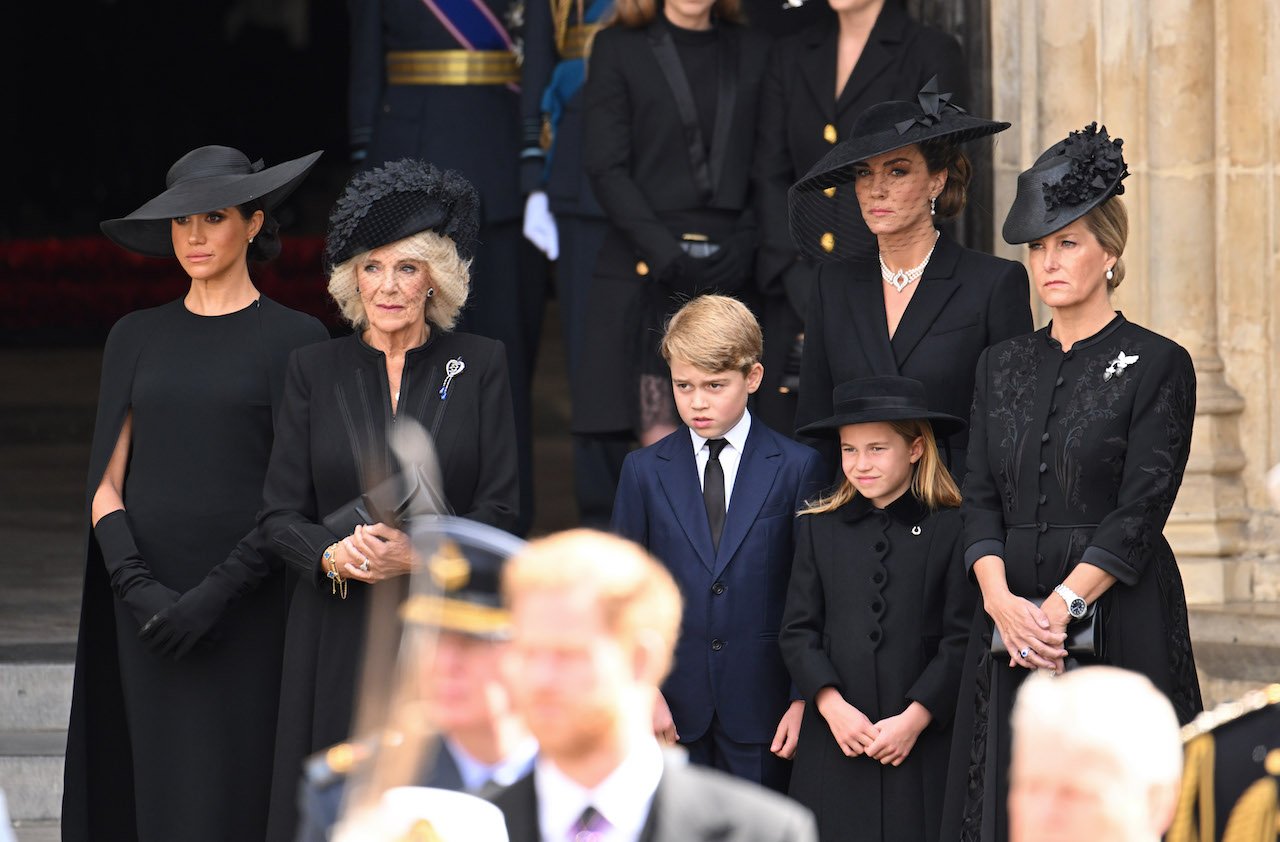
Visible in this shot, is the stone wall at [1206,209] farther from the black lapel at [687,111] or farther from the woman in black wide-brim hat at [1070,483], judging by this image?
the woman in black wide-brim hat at [1070,483]

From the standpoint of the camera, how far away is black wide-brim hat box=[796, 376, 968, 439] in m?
4.81

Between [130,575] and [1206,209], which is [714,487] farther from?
[1206,209]

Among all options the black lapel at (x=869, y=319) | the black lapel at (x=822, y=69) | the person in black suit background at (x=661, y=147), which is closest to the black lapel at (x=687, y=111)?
the person in black suit background at (x=661, y=147)

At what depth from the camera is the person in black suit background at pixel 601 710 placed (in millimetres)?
2523

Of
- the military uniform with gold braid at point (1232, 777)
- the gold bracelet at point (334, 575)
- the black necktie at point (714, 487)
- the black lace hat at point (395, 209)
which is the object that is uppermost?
the black lace hat at point (395, 209)

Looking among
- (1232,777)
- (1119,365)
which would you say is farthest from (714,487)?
(1232,777)

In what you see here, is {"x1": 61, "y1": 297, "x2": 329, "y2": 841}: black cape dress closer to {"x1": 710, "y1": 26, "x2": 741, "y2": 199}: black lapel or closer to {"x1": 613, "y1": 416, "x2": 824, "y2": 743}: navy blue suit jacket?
{"x1": 613, "y1": 416, "x2": 824, "y2": 743}: navy blue suit jacket

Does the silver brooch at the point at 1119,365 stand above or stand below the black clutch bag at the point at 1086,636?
above

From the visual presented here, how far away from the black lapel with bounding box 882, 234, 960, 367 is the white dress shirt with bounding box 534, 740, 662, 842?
262 cm

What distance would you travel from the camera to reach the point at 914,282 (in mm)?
5180

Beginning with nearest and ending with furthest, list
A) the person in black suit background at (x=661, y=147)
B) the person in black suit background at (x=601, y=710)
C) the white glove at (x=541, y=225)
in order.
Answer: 1. the person in black suit background at (x=601, y=710)
2. the person in black suit background at (x=661, y=147)
3. the white glove at (x=541, y=225)

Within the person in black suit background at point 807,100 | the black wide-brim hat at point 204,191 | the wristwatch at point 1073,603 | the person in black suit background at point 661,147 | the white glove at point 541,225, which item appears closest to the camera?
the wristwatch at point 1073,603

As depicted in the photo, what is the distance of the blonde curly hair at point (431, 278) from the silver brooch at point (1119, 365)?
5.02ft

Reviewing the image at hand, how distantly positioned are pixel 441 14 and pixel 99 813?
3.09 m
